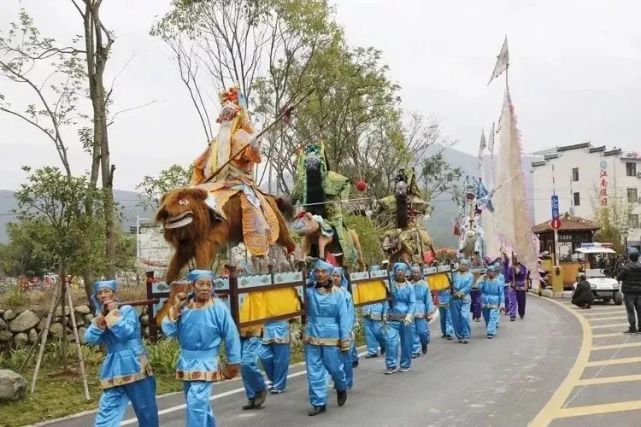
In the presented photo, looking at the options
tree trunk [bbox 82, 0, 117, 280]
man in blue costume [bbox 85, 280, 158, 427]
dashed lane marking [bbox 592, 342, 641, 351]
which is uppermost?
tree trunk [bbox 82, 0, 117, 280]

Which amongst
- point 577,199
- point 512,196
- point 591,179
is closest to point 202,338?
point 512,196

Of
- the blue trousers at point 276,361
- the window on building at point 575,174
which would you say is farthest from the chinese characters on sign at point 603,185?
the blue trousers at point 276,361

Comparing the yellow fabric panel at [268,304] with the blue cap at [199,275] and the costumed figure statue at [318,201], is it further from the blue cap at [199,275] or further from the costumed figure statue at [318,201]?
the costumed figure statue at [318,201]

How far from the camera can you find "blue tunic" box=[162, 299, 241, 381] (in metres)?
5.54

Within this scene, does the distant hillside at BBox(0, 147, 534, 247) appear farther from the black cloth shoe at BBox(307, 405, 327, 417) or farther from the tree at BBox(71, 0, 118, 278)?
the black cloth shoe at BBox(307, 405, 327, 417)

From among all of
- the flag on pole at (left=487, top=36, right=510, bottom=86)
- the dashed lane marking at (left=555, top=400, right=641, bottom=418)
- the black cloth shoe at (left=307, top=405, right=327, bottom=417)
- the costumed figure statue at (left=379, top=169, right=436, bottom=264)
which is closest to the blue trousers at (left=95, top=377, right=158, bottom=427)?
the black cloth shoe at (left=307, top=405, right=327, bottom=417)

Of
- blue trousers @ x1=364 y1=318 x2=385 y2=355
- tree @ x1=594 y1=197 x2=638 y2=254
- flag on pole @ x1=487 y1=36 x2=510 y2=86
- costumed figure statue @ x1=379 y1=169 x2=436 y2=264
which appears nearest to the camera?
blue trousers @ x1=364 y1=318 x2=385 y2=355

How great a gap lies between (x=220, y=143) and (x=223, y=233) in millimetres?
1339

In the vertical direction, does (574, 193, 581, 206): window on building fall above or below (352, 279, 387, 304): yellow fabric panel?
above

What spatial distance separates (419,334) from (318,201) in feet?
9.42

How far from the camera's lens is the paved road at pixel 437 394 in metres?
6.99

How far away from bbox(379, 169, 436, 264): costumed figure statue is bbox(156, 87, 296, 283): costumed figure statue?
489 cm

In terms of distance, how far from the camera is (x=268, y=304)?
23.5ft

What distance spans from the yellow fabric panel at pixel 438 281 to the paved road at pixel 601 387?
105 inches
